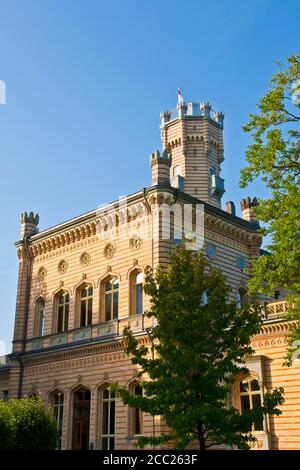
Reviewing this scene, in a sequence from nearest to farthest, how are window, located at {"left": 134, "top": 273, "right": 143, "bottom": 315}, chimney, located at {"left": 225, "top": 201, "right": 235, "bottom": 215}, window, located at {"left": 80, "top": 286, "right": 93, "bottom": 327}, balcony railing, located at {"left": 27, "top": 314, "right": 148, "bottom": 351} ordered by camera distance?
balcony railing, located at {"left": 27, "top": 314, "right": 148, "bottom": 351}, window, located at {"left": 134, "top": 273, "right": 143, "bottom": 315}, window, located at {"left": 80, "top": 286, "right": 93, "bottom": 327}, chimney, located at {"left": 225, "top": 201, "right": 235, "bottom": 215}

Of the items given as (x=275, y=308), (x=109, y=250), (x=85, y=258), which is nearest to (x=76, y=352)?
(x=85, y=258)

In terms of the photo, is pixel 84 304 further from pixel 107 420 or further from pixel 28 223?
pixel 28 223

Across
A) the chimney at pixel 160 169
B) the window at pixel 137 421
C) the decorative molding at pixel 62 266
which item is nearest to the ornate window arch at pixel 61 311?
the decorative molding at pixel 62 266

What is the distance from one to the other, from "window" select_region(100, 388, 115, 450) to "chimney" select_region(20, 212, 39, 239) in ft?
41.8

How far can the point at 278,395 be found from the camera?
57.9 ft

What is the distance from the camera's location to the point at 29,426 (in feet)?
76.8

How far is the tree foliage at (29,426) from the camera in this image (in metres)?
22.9

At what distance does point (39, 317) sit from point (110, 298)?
6.99 metres

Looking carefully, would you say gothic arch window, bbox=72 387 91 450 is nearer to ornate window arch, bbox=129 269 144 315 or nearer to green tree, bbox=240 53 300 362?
ornate window arch, bbox=129 269 144 315

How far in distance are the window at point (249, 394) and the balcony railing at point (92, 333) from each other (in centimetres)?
525

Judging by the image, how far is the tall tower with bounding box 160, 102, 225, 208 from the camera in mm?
46906

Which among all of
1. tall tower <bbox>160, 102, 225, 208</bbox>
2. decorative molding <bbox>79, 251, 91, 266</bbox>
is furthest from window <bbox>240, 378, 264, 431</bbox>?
tall tower <bbox>160, 102, 225, 208</bbox>
